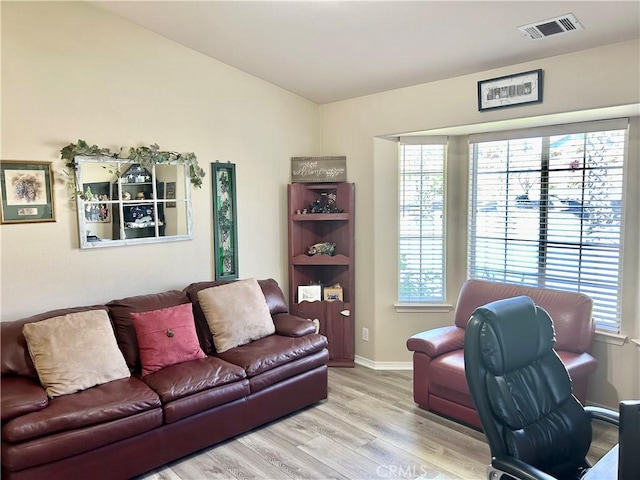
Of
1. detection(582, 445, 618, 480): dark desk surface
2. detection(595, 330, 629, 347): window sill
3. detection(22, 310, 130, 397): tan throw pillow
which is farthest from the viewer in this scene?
detection(595, 330, 629, 347): window sill

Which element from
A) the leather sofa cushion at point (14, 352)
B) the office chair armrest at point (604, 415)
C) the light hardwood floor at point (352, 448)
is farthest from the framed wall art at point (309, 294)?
the office chair armrest at point (604, 415)

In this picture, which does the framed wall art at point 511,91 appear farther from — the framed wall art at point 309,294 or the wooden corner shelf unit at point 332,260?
the framed wall art at point 309,294

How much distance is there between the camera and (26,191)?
296 centimetres

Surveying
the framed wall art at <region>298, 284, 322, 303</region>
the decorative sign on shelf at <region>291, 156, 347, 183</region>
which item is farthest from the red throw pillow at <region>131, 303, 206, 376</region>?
the decorative sign on shelf at <region>291, 156, 347, 183</region>

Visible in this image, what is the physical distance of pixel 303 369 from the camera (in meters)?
3.49

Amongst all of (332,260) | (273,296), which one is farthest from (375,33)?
(273,296)

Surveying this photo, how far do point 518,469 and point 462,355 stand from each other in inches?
69.6

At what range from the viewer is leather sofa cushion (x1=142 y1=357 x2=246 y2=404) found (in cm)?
280

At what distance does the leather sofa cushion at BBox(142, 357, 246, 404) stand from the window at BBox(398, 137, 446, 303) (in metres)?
1.94

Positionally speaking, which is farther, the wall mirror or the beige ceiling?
the wall mirror

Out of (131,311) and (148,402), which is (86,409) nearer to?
(148,402)

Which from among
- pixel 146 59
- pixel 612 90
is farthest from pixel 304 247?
pixel 612 90

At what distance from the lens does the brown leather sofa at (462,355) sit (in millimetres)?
3186

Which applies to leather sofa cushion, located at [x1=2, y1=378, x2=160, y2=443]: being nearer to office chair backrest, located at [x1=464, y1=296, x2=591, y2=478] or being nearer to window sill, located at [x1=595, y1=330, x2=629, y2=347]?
office chair backrest, located at [x1=464, y1=296, x2=591, y2=478]
